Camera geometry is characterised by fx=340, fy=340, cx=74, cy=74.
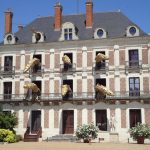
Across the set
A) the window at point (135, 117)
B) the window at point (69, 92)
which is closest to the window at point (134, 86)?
the window at point (135, 117)

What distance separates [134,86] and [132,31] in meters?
5.48

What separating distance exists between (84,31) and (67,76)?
212 inches

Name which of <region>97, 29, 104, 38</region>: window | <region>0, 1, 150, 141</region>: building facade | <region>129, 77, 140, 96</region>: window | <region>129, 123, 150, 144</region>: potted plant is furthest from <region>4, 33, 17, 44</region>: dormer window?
<region>129, 123, 150, 144</region>: potted plant

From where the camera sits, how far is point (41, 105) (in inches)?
1366

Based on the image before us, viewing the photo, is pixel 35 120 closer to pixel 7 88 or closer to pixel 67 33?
pixel 7 88

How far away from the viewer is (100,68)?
1341 inches

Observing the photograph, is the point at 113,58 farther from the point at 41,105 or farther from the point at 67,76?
the point at 41,105

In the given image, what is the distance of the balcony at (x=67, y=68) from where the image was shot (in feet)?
113

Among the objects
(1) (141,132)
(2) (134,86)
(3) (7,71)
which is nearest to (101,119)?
(2) (134,86)

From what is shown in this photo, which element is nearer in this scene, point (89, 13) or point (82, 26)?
point (89, 13)

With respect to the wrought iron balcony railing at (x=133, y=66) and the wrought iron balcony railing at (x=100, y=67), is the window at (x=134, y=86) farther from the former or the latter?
the wrought iron balcony railing at (x=100, y=67)

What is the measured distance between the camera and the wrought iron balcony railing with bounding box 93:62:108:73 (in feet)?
111

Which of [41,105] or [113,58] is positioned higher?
[113,58]

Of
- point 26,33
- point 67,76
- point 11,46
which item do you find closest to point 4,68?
point 11,46
